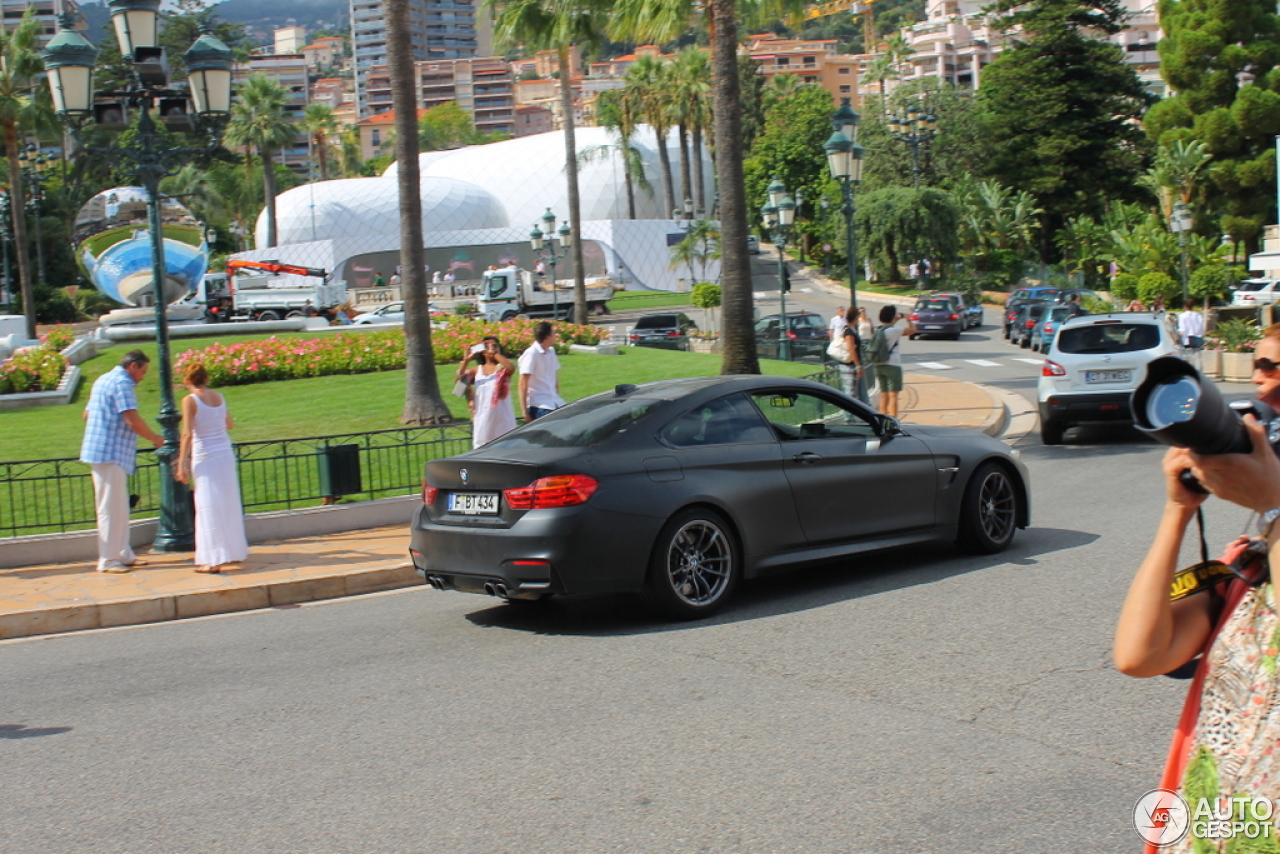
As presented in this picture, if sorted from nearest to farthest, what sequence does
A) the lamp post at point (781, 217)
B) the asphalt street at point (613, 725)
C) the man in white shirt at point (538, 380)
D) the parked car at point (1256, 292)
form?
1. the asphalt street at point (613, 725)
2. the man in white shirt at point (538, 380)
3. the lamp post at point (781, 217)
4. the parked car at point (1256, 292)

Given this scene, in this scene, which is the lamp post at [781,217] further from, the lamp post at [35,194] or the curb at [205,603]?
the lamp post at [35,194]

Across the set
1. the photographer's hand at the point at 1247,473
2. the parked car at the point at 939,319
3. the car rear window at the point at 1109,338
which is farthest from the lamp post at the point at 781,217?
the photographer's hand at the point at 1247,473

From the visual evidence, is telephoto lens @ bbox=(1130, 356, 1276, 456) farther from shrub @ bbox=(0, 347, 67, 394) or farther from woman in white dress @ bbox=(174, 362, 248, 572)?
shrub @ bbox=(0, 347, 67, 394)

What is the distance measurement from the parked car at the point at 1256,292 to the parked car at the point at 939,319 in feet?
32.9

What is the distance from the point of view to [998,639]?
6793mm

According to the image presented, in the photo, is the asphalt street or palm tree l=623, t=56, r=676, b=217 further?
palm tree l=623, t=56, r=676, b=217

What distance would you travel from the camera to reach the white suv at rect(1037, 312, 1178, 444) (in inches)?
630

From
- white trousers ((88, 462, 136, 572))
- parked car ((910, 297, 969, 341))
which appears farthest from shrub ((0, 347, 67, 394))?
parked car ((910, 297, 969, 341))

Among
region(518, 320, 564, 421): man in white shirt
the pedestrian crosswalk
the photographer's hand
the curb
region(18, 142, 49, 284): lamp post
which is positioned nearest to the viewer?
the photographer's hand

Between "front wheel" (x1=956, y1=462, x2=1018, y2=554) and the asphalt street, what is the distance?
0.32m

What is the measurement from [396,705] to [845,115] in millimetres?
16567

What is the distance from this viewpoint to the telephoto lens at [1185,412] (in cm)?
198

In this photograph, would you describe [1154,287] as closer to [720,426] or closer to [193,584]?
[720,426]

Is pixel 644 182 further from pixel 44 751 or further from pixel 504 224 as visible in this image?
pixel 44 751
